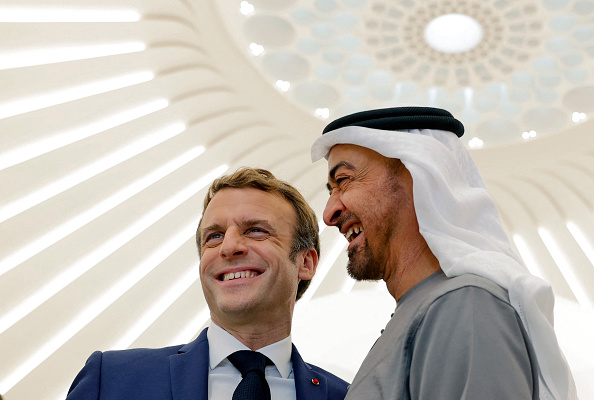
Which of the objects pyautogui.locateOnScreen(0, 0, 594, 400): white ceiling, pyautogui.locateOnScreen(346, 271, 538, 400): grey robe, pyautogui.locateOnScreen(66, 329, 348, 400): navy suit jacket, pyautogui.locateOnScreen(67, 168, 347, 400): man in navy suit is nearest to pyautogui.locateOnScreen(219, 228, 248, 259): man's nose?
pyautogui.locateOnScreen(67, 168, 347, 400): man in navy suit

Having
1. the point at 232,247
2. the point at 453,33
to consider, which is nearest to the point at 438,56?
the point at 453,33

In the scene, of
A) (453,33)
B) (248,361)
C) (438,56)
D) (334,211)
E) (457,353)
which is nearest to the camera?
(457,353)

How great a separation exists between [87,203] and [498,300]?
8214mm

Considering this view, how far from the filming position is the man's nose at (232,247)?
138 inches

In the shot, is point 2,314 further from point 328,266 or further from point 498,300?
point 498,300

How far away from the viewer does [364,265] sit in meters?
2.99

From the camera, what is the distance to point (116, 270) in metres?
10.2

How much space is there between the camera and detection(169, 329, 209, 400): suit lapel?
3.13 metres

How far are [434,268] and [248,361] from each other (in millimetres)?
1124

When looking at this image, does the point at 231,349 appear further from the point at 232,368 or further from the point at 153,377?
the point at 153,377

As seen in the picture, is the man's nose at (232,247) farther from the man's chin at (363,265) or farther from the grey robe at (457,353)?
the grey robe at (457,353)

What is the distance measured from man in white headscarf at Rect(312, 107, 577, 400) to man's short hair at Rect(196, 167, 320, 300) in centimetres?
62

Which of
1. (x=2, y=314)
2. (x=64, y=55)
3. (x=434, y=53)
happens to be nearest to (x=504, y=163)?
(x=434, y=53)

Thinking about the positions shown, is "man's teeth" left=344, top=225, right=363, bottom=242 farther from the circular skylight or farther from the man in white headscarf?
the circular skylight
